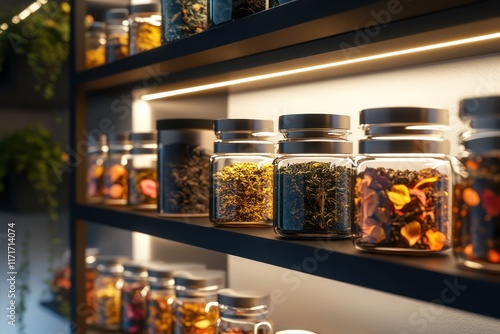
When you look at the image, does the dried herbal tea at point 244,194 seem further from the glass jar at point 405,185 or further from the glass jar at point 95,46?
the glass jar at point 95,46

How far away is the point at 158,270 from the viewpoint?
165 cm

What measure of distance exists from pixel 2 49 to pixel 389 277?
102 inches

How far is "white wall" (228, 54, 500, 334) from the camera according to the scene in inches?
44.1

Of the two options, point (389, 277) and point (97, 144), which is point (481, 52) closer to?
point (389, 277)

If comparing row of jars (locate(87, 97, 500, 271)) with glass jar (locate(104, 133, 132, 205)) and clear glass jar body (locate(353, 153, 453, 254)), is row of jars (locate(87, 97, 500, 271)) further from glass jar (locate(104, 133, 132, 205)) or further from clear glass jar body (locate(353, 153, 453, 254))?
glass jar (locate(104, 133, 132, 205))

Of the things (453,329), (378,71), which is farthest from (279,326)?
(378,71)

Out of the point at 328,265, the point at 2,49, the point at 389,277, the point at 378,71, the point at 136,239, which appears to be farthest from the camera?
the point at 2,49

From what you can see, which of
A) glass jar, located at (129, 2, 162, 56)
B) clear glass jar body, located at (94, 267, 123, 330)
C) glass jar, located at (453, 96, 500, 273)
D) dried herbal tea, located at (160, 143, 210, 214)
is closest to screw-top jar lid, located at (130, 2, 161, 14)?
glass jar, located at (129, 2, 162, 56)

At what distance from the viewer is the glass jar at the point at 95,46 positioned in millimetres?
1887

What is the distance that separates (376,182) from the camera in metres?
0.92

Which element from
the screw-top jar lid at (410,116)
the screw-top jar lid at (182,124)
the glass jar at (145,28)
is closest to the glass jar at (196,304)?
the screw-top jar lid at (182,124)

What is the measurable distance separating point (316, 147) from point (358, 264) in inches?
10.0

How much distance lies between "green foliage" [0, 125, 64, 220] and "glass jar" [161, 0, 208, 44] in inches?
A: 71.9

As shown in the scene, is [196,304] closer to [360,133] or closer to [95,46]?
[360,133]
